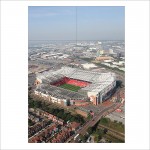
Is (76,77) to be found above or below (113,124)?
above

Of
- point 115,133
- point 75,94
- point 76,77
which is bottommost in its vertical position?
point 115,133

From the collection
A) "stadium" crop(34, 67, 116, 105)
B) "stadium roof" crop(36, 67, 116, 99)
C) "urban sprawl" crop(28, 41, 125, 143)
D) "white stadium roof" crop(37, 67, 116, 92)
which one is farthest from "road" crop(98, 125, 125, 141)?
"white stadium roof" crop(37, 67, 116, 92)

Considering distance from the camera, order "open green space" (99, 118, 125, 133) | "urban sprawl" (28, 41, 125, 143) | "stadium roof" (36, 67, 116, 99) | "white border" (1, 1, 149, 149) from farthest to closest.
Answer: "stadium roof" (36, 67, 116, 99)
"open green space" (99, 118, 125, 133)
"urban sprawl" (28, 41, 125, 143)
"white border" (1, 1, 149, 149)

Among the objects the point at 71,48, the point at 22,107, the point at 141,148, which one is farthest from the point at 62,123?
the point at 71,48

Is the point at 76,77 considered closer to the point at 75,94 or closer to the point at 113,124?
the point at 75,94

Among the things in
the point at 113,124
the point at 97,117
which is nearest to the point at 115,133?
the point at 113,124

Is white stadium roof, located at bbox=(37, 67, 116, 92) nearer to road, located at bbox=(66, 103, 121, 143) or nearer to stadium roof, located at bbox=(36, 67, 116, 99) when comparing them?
stadium roof, located at bbox=(36, 67, 116, 99)

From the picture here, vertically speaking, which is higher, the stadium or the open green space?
the stadium
